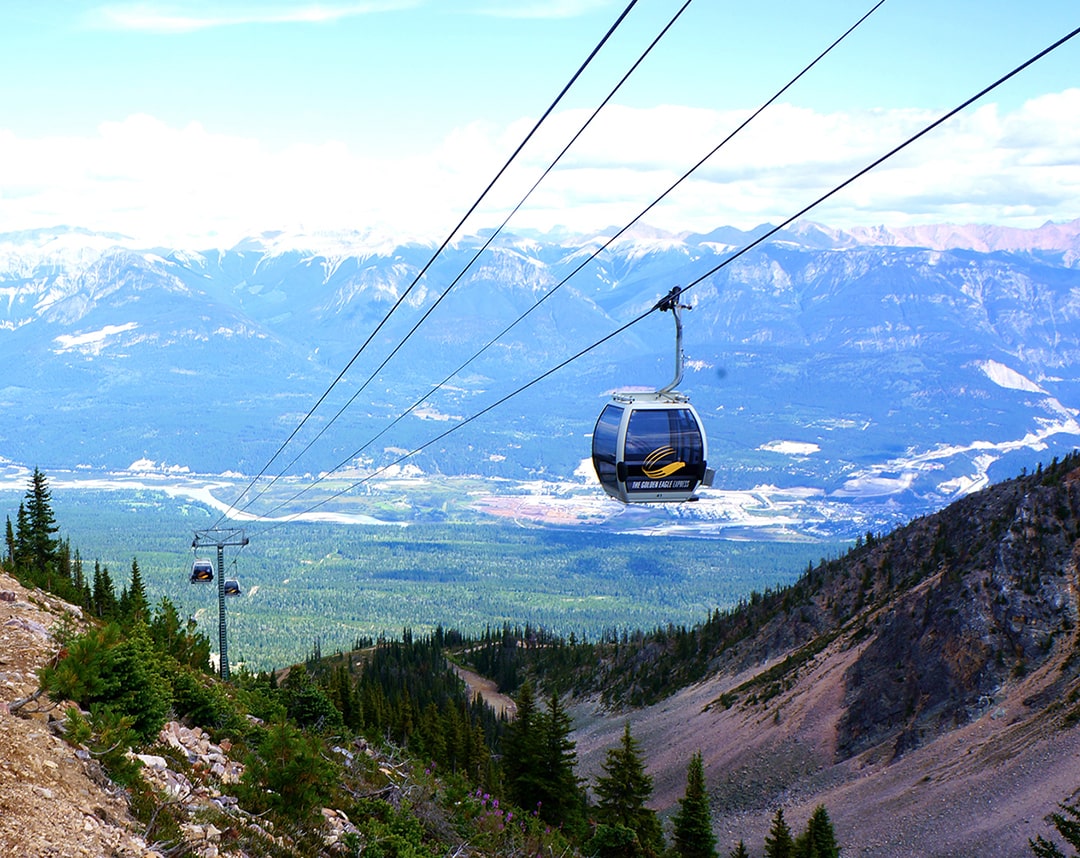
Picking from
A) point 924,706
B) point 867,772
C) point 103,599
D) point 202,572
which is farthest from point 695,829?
point 103,599

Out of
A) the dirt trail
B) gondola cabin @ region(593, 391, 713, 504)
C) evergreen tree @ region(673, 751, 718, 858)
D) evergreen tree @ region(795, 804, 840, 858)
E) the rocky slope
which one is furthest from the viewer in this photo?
the dirt trail

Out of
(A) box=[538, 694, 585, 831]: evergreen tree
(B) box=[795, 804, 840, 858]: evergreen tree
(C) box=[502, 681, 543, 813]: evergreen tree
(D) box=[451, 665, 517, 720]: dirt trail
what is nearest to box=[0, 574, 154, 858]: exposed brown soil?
(C) box=[502, 681, 543, 813]: evergreen tree

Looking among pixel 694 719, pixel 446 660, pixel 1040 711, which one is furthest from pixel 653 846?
pixel 446 660

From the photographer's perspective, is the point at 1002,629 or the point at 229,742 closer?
the point at 229,742

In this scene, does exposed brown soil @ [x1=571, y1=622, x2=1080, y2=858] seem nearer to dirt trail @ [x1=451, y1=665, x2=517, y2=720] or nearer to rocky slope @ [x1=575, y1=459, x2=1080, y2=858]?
rocky slope @ [x1=575, y1=459, x2=1080, y2=858]

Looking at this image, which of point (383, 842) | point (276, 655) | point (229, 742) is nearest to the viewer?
point (383, 842)

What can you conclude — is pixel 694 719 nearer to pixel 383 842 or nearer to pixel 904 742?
pixel 904 742

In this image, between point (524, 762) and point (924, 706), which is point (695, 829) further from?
point (924, 706)
